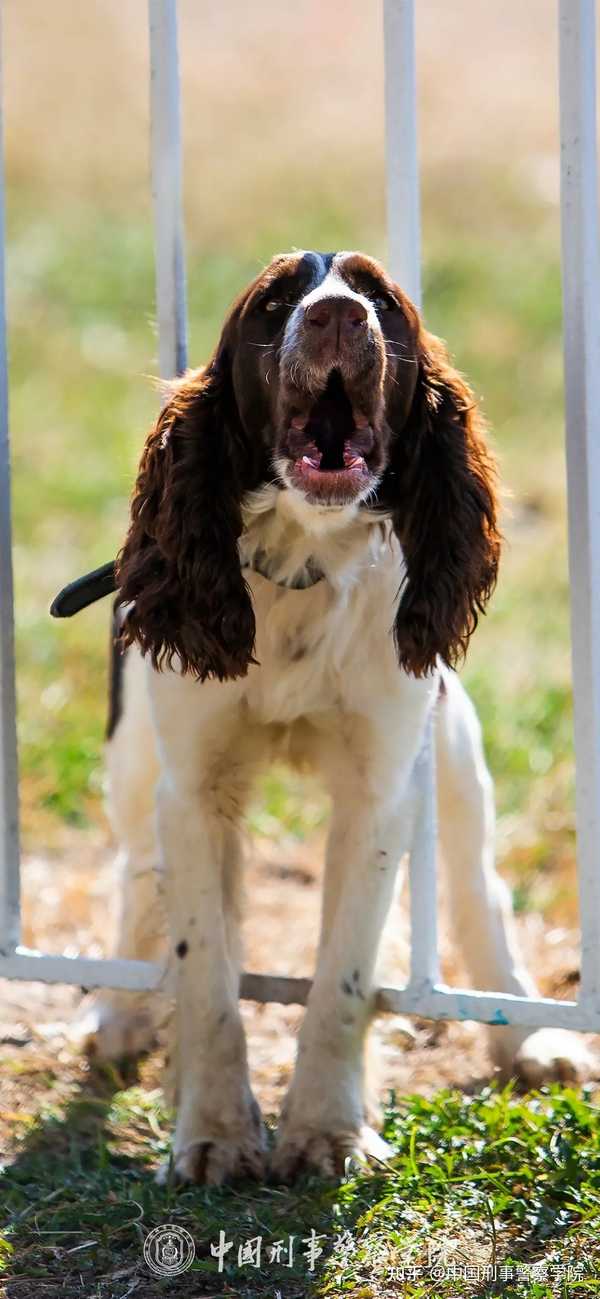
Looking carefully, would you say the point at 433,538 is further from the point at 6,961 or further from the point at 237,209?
the point at 237,209

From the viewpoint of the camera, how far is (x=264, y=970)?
417 cm

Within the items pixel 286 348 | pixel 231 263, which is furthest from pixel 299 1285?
pixel 231 263


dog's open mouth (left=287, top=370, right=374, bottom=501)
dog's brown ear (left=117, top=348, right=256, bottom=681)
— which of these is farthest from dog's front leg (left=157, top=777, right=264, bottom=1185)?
dog's open mouth (left=287, top=370, right=374, bottom=501)

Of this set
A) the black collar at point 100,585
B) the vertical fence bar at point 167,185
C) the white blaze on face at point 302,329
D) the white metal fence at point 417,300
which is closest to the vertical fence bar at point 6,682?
the white metal fence at point 417,300

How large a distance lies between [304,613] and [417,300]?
55cm

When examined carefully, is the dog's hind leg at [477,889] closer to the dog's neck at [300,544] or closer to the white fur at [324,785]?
the white fur at [324,785]

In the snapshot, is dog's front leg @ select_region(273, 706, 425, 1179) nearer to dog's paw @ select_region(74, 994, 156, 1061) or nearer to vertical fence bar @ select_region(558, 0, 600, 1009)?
vertical fence bar @ select_region(558, 0, 600, 1009)

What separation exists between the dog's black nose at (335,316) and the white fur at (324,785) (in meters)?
0.30

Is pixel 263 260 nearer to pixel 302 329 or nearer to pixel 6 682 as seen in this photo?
pixel 302 329

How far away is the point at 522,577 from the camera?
686 cm

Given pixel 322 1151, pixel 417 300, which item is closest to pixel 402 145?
pixel 417 300

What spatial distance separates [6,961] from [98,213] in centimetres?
1077

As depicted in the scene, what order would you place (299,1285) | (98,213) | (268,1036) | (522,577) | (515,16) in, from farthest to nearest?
1. (515,16)
2. (98,213)
3. (522,577)
4. (268,1036)
5. (299,1285)

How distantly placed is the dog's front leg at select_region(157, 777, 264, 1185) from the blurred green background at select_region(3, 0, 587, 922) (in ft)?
3.07
